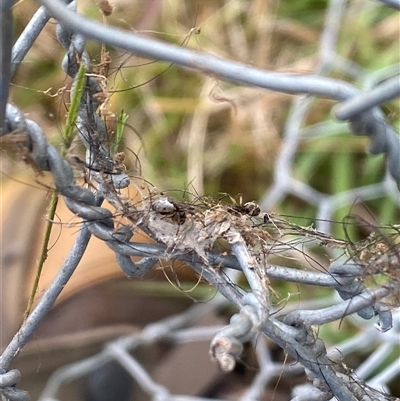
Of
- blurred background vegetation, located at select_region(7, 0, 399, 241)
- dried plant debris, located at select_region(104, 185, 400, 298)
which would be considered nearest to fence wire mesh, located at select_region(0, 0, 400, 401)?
dried plant debris, located at select_region(104, 185, 400, 298)

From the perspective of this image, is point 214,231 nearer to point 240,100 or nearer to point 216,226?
point 216,226

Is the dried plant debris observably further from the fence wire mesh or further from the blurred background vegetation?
the blurred background vegetation

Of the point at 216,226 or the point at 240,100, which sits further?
the point at 240,100

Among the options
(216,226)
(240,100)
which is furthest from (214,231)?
(240,100)

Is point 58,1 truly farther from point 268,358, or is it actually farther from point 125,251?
point 268,358

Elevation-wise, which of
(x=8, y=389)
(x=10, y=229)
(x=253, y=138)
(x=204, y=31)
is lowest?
(x=8, y=389)

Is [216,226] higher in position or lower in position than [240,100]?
lower

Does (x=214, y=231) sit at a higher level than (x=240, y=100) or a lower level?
lower

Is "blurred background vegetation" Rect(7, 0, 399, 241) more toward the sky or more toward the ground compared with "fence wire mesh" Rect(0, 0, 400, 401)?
more toward the sky

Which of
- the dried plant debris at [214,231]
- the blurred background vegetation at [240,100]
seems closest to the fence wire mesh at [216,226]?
the dried plant debris at [214,231]

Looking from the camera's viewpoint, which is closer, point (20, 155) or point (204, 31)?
point (20, 155)

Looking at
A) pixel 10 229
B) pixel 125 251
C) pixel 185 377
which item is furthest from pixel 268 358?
pixel 125 251
